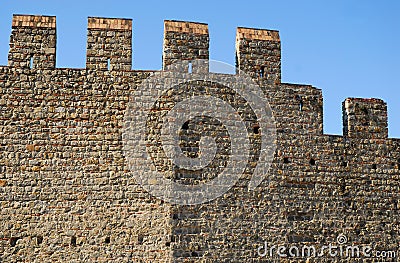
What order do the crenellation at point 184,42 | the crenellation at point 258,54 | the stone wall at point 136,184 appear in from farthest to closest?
the crenellation at point 258,54, the crenellation at point 184,42, the stone wall at point 136,184

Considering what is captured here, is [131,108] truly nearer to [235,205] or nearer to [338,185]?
[235,205]

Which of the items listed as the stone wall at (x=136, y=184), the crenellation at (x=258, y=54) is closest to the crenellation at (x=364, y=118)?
the stone wall at (x=136, y=184)

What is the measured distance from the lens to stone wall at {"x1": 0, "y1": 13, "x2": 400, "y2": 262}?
31.9 ft

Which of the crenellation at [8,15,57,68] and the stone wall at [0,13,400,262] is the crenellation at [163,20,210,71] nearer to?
the stone wall at [0,13,400,262]

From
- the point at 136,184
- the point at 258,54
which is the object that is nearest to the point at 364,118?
the point at 258,54

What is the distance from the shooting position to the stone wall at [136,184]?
9719 millimetres

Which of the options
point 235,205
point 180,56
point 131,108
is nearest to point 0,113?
point 131,108

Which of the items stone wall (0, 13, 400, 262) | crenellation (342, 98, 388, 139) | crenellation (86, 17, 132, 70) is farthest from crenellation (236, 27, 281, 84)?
crenellation (86, 17, 132, 70)

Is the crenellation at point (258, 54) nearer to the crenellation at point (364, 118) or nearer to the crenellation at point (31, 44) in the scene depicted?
the crenellation at point (364, 118)

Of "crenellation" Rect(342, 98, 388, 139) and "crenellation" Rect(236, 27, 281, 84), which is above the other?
"crenellation" Rect(236, 27, 281, 84)

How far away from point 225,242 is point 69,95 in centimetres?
335

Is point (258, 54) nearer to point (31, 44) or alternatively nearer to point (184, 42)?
point (184, 42)

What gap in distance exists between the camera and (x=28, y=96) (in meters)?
10.0

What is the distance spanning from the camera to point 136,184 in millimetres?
9930
